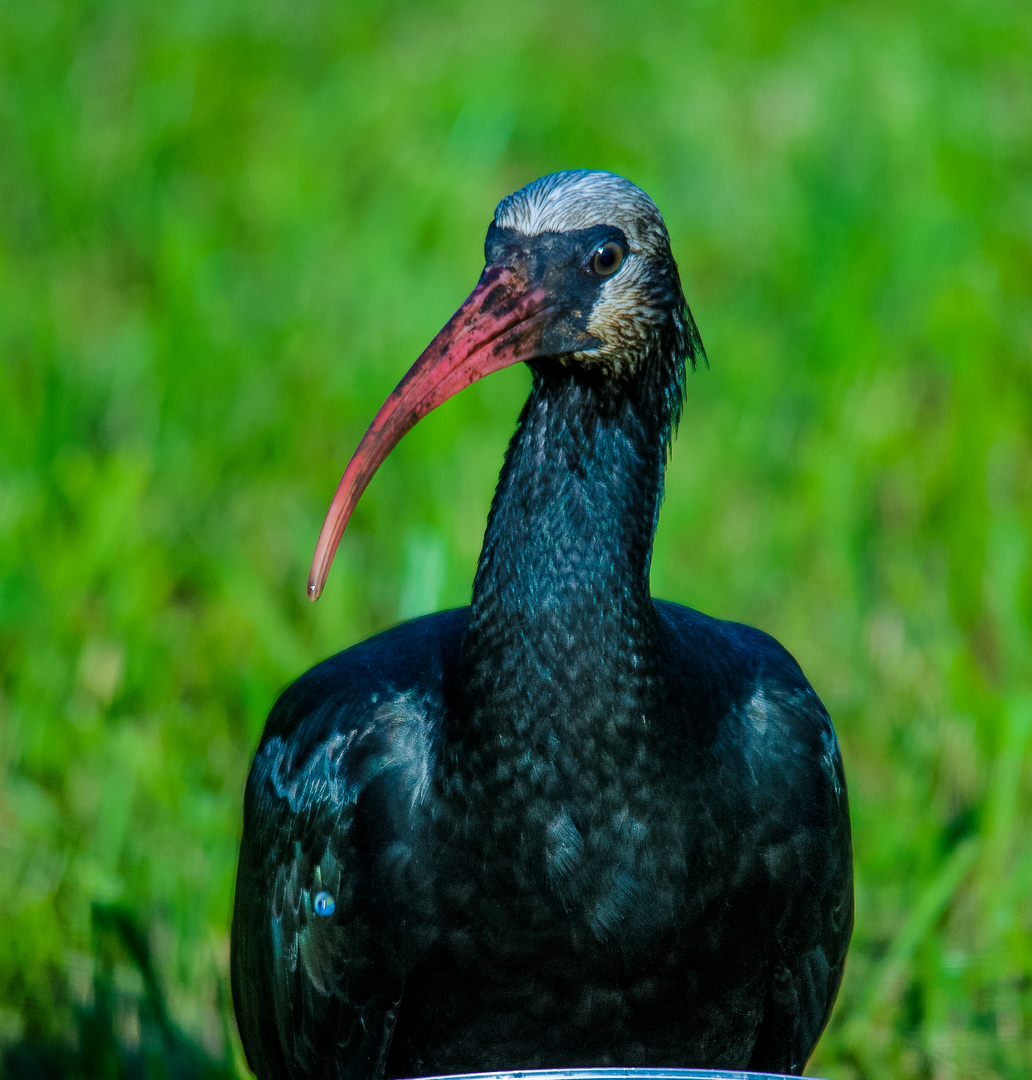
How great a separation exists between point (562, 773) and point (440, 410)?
317cm

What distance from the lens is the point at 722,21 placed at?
8883mm

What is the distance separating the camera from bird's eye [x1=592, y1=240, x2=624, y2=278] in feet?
8.53

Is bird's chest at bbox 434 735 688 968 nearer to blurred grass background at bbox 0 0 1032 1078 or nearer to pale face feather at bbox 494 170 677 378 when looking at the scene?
pale face feather at bbox 494 170 677 378

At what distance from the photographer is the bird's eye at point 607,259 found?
260cm

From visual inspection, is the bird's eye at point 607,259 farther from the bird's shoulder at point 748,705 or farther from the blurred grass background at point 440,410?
the blurred grass background at point 440,410

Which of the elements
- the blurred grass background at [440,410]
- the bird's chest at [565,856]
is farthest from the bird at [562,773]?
the blurred grass background at [440,410]

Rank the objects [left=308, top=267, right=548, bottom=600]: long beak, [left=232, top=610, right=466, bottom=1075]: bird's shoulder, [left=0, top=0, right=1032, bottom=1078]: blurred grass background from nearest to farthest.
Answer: [left=308, top=267, right=548, bottom=600]: long beak, [left=232, top=610, right=466, bottom=1075]: bird's shoulder, [left=0, top=0, right=1032, bottom=1078]: blurred grass background

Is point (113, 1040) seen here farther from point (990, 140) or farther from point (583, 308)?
point (990, 140)

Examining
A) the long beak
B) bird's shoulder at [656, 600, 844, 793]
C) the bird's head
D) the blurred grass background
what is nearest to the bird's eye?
the bird's head

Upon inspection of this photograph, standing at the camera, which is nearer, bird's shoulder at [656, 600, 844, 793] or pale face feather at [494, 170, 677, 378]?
pale face feather at [494, 170, 677, 378]

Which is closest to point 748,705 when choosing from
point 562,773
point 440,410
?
point 562,773

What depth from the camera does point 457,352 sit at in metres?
2.56

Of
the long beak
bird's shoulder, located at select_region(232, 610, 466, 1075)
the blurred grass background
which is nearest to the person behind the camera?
the long beak

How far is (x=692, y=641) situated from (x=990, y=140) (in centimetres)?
544
